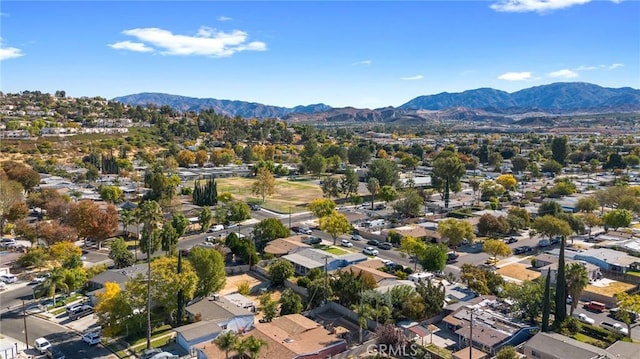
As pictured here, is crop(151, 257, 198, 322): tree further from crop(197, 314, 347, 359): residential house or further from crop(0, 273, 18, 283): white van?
crop(0, 273, 18, 283): white van

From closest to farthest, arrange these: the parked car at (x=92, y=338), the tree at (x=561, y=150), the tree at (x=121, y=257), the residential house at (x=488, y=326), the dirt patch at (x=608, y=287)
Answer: the residential house at (x=488, y=326) → the parked car at (x=92, y=338) → the dirt patch at (x=608, y=287) → the tree at (x=121, y=257) → the tree at (x=561, y=150)

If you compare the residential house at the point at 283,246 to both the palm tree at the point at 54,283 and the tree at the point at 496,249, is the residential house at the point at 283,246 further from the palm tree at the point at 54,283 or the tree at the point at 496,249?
the palm tree at the point at 54,283

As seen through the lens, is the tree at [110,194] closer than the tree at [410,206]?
No

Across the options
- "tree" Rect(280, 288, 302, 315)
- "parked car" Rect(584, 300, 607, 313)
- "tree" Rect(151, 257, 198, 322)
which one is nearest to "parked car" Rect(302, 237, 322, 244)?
"tree" Rect(280, 288, 302, 315)

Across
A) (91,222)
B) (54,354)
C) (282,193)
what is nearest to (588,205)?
(282,193)

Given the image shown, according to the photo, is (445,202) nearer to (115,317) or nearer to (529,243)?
(529,243)

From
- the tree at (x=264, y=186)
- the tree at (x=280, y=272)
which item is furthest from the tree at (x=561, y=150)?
the tree at (x=280, y=272)

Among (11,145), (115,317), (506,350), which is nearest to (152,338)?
(115,317)
